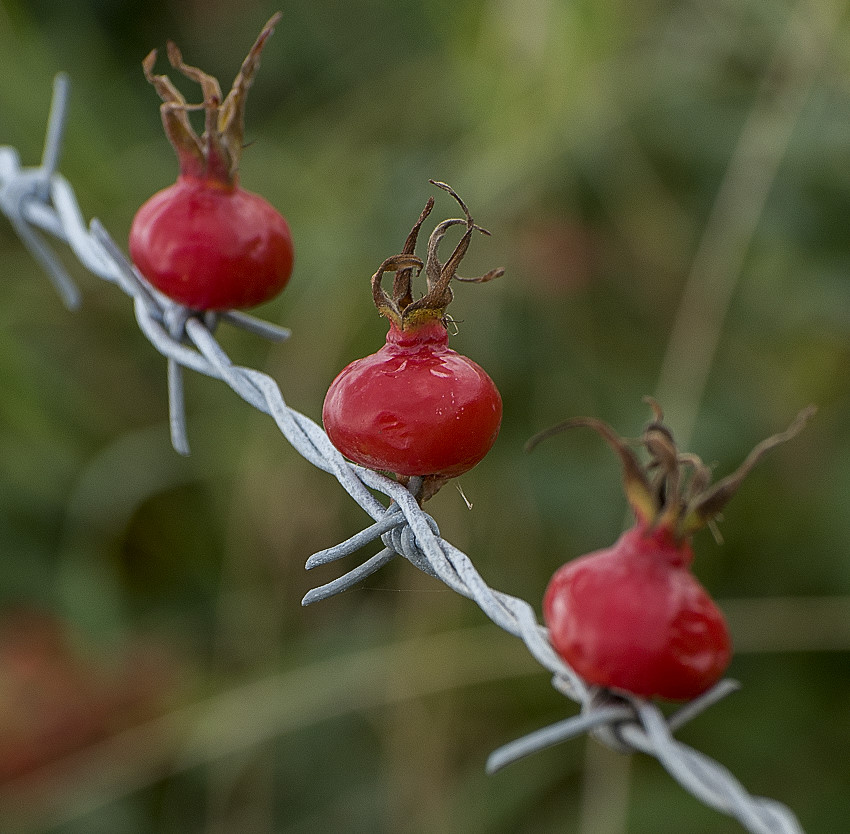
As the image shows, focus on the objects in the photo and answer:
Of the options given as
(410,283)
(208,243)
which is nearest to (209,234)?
(208,243)

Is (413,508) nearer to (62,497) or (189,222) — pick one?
(189,222)

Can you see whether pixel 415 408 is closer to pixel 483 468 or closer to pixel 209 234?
pixel 209 234

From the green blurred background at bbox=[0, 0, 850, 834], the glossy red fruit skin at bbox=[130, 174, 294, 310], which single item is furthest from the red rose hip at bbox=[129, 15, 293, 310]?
the green blurred background at bbox=[0, 0, 850, 834]

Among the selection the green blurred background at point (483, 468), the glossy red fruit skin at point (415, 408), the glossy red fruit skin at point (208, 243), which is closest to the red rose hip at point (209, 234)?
the glossy red fruit skin at point (208, 243)

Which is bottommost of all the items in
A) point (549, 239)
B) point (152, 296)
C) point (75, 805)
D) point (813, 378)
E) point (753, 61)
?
point (75, 805)

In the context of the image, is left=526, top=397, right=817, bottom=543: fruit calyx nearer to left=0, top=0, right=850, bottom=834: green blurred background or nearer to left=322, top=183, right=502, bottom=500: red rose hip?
left=322, top=183, right=502, bottom=500: red rose hip

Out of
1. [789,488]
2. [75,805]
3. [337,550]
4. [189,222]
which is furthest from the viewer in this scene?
[789,488]

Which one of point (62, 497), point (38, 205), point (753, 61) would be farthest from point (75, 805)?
point (753, 61)
